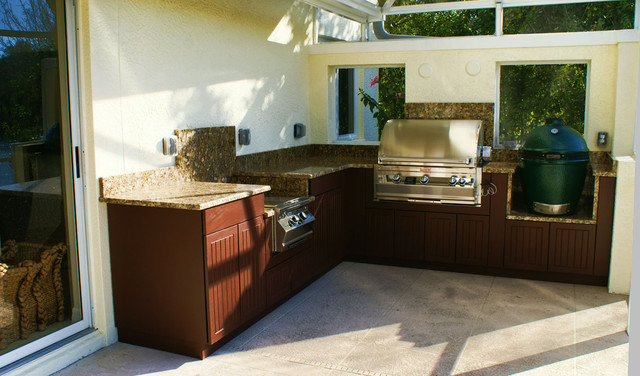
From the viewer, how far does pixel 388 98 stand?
705cm

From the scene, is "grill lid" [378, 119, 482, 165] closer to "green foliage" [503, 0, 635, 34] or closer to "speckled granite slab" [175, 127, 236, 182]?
"speckled granite slab" [175, 127, 236, 182]

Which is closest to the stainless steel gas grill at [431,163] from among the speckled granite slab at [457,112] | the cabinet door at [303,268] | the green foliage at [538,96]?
the speckled granite slab at [457,112]

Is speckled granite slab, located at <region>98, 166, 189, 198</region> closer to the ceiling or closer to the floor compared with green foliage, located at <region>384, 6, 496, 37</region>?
closer to the floor


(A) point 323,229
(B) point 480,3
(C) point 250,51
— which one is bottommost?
(A) point 323,229

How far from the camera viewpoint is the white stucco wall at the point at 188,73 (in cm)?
363

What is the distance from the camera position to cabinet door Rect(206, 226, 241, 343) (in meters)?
3.51

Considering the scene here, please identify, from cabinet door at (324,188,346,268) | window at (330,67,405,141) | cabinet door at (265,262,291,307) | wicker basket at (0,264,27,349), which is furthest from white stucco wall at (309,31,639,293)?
wicker basket at (0,264,27,349)

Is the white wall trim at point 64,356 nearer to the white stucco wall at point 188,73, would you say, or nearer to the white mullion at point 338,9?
the white stucco wall at point 188,73

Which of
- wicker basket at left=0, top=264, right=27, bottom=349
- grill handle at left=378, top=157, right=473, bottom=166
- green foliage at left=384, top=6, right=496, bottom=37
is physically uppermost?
green foliage at left=384, top=6, right=496, bottom=37

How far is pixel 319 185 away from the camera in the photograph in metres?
4.94

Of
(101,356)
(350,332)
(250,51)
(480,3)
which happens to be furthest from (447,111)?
(101,356)

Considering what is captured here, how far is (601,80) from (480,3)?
1342 millimetres

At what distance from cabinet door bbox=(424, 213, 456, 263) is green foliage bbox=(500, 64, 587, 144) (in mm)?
1045

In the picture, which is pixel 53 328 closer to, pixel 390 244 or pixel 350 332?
pixel 350 332
